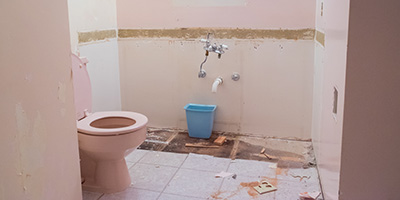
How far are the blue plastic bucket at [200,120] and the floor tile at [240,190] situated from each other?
82cm

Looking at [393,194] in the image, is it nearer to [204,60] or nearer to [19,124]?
[19,124]

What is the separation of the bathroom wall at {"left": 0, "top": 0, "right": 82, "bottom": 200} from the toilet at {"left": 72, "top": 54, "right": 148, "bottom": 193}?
0.97 feet

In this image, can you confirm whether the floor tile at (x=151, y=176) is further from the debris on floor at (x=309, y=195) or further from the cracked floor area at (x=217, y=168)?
the debris on floor at (x=309, y=195)

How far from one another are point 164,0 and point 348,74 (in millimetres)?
2335

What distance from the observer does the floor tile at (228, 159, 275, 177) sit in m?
2.64

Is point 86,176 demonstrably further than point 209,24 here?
No

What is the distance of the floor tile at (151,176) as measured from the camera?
8.06ft

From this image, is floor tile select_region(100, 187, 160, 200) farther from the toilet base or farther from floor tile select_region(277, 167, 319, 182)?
floor tile select_region(277, 167, 319, 182)

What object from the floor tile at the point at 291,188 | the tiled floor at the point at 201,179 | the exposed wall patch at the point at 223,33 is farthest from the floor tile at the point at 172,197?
the exposed wall patch at the point at 223,33

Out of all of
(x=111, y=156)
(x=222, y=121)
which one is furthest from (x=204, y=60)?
(x=111, y=156)

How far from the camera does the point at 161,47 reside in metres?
3.46

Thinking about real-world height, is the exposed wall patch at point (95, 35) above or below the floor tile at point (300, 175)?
above

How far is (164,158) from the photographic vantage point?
9.58 ft

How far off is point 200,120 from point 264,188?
1.09m
